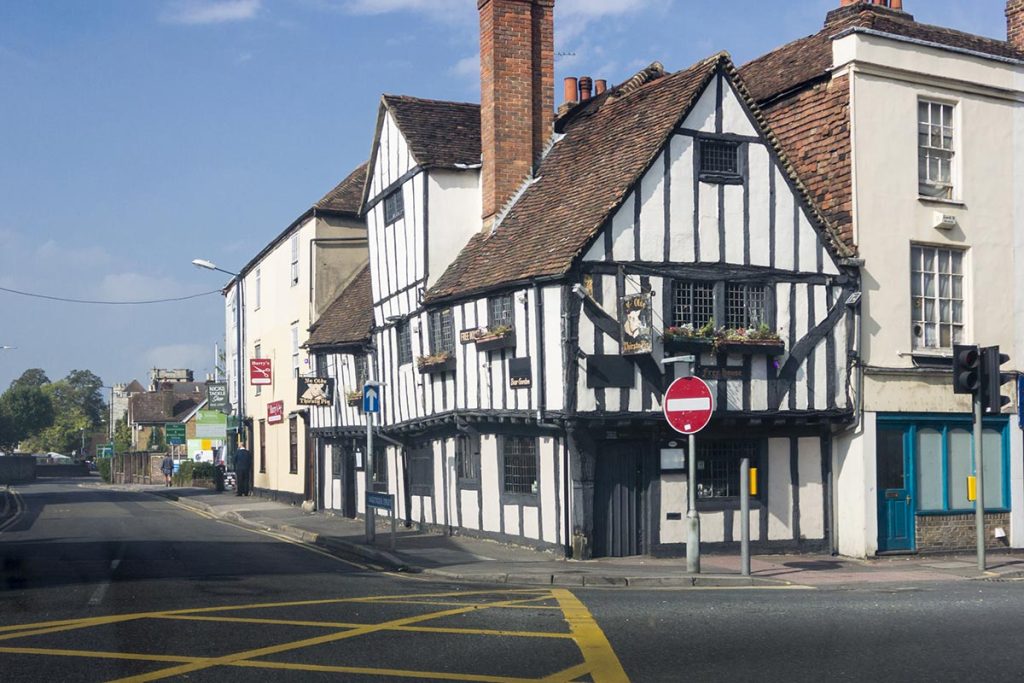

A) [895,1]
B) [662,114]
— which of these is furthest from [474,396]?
[895,1]

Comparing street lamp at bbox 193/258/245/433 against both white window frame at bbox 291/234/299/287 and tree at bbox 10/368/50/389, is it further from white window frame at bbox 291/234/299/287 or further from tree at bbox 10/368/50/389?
tree at bbox 10/368/50/389

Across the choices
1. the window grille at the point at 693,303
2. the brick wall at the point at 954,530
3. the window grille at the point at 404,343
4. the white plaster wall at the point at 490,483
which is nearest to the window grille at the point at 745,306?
the window grille at the point at 693,303

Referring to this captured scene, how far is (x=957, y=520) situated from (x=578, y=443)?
24.3 ft

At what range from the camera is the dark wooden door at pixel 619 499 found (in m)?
19.6

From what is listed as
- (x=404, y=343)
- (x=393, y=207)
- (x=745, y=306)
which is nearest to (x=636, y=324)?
(x=745, y=306)

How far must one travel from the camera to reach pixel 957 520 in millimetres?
21484

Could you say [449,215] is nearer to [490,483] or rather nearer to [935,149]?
[490,483]

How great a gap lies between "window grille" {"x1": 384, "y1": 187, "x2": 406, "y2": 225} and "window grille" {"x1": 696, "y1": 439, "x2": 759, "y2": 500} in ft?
29.2

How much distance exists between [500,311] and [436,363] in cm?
257

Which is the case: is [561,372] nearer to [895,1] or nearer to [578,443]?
[578,443]

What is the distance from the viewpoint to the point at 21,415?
145000 mm

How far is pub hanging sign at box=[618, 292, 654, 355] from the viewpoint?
18719 mm

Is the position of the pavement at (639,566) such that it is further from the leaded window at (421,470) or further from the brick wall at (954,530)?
the leaded window at (421,470)

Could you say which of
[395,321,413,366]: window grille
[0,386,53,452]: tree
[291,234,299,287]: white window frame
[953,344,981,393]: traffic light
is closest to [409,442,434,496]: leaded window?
[395,321,413,366]: window grille
